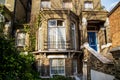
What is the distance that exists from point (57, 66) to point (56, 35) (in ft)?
9.79

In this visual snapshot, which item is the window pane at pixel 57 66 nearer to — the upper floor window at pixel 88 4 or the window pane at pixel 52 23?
the window pane at pixel 52 23

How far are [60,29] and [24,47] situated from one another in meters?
4.86

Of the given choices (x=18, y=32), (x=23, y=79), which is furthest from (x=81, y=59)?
(x=23, y=79)

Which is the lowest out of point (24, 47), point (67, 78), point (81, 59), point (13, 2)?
point (67, 78)

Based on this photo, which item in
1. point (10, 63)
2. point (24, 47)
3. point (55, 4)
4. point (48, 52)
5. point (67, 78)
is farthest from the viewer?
point (55, 4)

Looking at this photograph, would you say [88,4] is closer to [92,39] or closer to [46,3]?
[92,39]

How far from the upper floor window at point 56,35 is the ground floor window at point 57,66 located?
1.34 metres

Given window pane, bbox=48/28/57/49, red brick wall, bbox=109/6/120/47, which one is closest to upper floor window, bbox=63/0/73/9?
window pane, bbox=48/28/57/49

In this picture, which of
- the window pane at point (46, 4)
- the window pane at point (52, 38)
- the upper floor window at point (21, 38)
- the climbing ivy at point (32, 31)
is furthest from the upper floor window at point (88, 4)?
the upper floor window at point (21, 38)

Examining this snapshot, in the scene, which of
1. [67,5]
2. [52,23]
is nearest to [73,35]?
[52,23]

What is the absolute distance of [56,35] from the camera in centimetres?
1741

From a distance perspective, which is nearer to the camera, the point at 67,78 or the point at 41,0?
the point at 67,78

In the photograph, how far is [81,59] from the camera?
18141 millimetres

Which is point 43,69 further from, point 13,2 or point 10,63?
point 10,63
